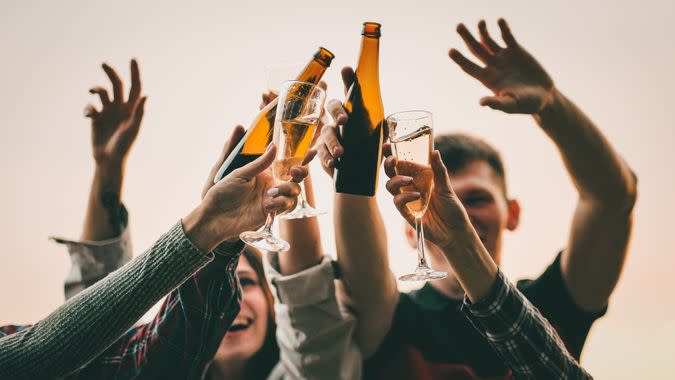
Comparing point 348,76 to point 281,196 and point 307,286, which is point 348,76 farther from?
point 307,286

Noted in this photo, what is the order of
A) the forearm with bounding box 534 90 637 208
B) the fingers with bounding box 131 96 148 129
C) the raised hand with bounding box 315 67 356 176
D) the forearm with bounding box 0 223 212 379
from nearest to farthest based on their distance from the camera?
the forearm with bounding box 0 223 212 379
the raised hand with bounding box 315 67 356 176
the forearm with bounding box 534 90 637 208
the fingers with bounding box 131 96 148 129

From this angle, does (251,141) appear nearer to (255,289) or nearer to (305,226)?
(305,226)

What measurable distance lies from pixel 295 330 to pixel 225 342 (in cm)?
64

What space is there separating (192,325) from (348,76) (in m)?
0.80

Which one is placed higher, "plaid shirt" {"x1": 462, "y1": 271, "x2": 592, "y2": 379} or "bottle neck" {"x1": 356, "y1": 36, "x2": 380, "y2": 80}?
"bottle neck" {"x1": 356, "y1": 36, "x2": 380, "y2": 80}

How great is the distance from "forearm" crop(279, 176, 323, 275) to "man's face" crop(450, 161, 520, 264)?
2.03 feet

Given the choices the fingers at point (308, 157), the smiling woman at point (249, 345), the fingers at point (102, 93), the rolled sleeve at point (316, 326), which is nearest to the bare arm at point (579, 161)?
the fingers at point (308, 157)

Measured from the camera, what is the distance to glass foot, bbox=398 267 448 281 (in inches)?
41.8

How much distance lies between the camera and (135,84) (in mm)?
2061

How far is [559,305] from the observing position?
1716 millimetres

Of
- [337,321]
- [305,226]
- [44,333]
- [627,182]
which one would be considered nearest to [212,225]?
[44,333]

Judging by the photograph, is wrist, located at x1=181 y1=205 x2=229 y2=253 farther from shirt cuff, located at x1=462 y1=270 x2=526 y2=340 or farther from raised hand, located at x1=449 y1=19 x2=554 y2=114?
raised hand, located at x1=449 y1=19 x2=554 y2=114

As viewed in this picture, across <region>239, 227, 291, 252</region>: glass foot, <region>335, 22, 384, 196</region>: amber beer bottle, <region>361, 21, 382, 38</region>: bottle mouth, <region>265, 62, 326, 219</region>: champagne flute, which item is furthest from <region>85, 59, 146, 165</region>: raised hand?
<region>239, 227, 291, 252</region>: glass foot

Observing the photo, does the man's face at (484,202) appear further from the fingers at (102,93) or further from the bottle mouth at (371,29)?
the fingers at (102,93)
